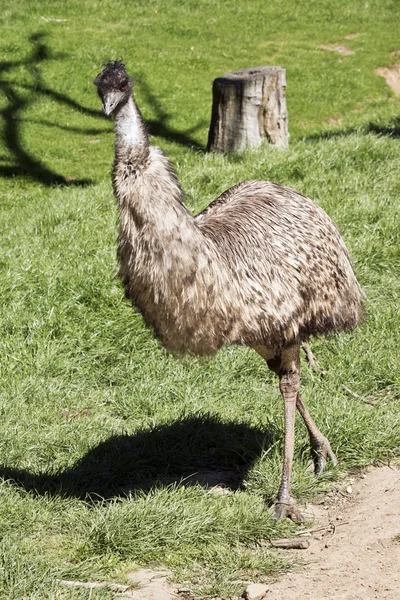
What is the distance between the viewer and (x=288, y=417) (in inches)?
180

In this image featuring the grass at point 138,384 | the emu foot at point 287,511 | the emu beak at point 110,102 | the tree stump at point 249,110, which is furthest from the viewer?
the tree stump at point 249,110

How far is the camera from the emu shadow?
4823mm

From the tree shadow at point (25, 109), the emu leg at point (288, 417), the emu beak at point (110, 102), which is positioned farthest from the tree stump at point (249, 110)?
the emu beak at point (110, 102)

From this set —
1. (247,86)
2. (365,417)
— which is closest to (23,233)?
(247,86)

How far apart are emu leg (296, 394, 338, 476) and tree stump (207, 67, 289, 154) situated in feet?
17.2

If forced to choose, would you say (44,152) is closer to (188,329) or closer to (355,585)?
(188,329)

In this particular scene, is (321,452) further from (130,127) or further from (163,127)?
(163,127)

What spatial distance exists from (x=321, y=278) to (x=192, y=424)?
128cm

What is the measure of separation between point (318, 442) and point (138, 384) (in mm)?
1414

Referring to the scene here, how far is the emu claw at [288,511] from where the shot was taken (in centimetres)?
445

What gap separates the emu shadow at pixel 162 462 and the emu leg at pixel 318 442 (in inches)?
12.7

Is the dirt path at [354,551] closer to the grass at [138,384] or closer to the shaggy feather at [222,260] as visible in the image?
the grass at [138,384]

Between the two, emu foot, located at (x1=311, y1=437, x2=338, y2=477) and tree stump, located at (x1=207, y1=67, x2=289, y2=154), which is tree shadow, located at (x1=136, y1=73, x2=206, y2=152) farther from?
emu foot, located at (x1=311, y1=437, x2=338, y2=477)

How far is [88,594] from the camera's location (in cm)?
383
